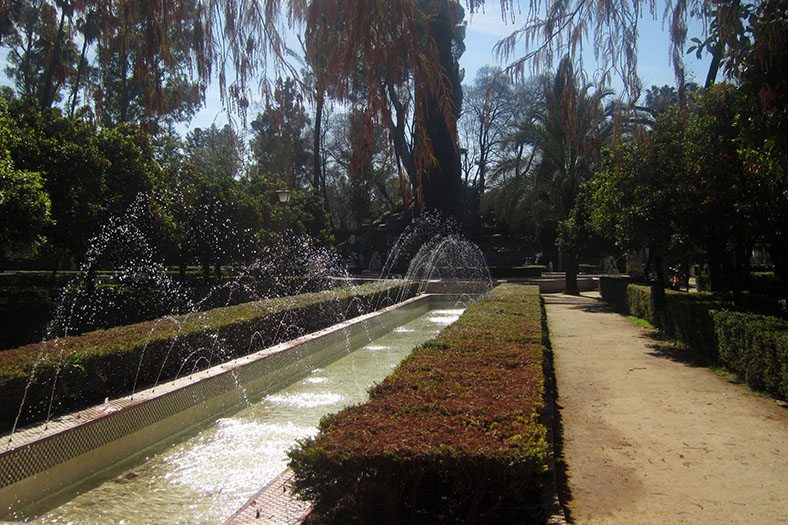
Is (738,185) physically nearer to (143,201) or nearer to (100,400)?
(100,400)

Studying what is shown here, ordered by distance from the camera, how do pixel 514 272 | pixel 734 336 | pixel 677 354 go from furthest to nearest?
pixel 514 272
pixel 677 354
pixel 734 336

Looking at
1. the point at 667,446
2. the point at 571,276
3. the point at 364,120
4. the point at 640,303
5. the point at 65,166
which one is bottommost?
the point at 667,446

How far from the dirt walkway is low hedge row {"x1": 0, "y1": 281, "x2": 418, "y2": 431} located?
14.3ft

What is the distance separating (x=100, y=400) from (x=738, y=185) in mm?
9483

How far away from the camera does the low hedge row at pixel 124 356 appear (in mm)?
5059

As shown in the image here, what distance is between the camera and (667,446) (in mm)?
5066

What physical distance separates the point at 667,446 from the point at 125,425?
15.3 ft

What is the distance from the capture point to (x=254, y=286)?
2072cm

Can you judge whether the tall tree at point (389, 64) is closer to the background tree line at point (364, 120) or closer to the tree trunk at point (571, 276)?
the background tree line at point (364, 120)

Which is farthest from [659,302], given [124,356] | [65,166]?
[65,166]

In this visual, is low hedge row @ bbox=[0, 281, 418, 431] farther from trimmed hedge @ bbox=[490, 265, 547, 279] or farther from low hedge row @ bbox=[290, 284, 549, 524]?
trimmed hedge @ bbox=[490, 265, 547, 279]

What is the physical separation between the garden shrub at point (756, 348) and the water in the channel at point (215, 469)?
15.4 feet

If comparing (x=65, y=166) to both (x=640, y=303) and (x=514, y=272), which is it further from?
(x=514, y=272)

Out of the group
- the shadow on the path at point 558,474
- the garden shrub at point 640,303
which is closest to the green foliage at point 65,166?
the shadow on the path at point 558,474
